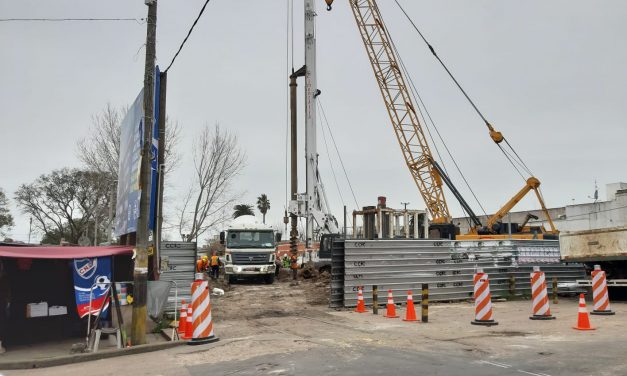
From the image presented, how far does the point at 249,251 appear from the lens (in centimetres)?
2620

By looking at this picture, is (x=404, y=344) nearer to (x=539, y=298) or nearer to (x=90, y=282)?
(x=539, y=298)

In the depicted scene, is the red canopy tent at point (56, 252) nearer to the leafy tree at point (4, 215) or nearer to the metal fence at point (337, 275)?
the metal fence at point (337, 275)

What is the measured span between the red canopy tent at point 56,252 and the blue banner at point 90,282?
0.40m

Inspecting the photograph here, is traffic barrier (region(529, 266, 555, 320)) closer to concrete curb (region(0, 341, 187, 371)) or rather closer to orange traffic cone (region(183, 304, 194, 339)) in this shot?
orange traffic cone (region(183, 304, 194, 339))

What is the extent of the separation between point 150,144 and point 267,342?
16.2 feet

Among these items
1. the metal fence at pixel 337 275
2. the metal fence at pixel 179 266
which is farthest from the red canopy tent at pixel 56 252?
the metal fence at pixel 337 275

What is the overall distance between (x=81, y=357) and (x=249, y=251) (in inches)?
659

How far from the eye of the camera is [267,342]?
10.3m

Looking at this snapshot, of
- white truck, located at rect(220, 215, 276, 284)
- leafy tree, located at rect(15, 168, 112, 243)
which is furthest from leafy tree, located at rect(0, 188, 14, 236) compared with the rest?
white truck, located at rect(220, 215, 276, 284)

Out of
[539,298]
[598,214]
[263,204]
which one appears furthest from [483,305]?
[263,204]

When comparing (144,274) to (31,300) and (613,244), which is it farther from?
(613,244)

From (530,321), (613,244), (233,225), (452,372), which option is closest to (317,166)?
(233,225)

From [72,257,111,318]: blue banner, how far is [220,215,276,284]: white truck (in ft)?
47.4

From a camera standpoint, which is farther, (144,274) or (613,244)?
(613,244)
